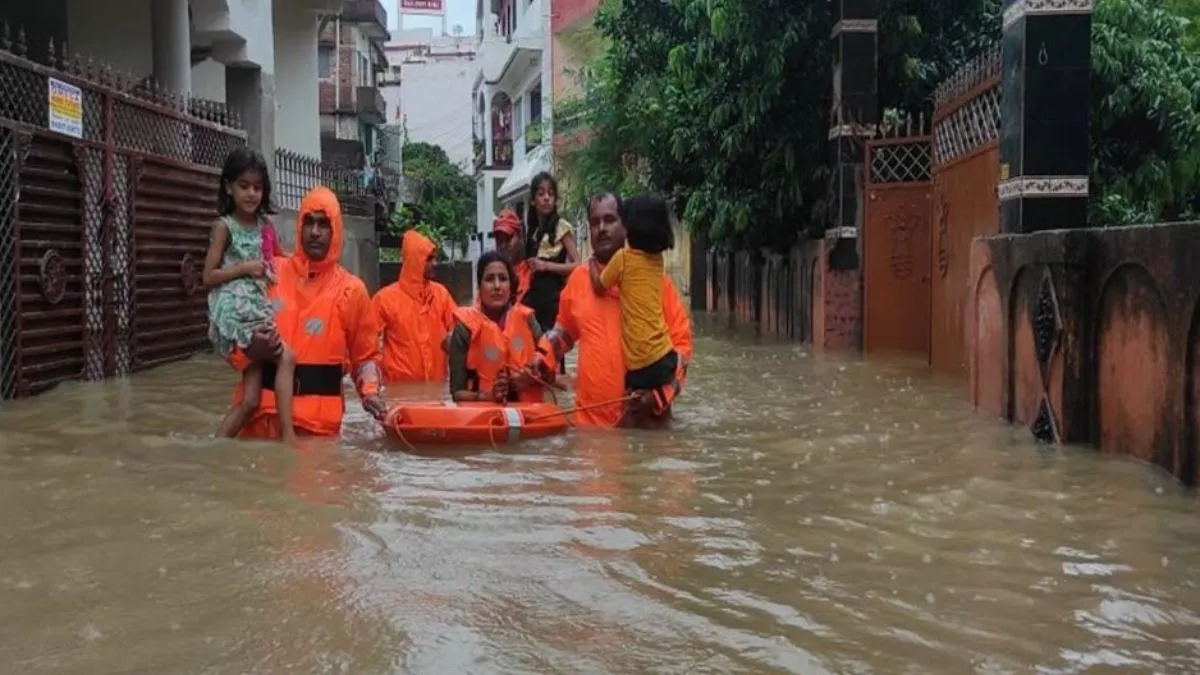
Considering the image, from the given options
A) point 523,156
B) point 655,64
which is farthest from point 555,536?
point 523,156

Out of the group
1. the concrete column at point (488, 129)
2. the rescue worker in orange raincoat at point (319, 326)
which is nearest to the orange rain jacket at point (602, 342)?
the rescue worker in orange raincoat at point (319, 326)

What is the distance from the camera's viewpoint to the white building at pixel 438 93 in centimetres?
6338

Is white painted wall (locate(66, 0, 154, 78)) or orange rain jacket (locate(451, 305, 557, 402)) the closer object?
orange rain jacket (locate(451, 305, 557, 402))

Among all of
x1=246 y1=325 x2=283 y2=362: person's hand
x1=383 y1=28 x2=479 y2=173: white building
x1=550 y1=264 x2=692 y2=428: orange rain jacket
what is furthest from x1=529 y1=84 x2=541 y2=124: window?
x1=246 y1=325 x2=283 y2=362: person's hand

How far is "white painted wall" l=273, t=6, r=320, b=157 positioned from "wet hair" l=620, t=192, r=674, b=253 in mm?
15880

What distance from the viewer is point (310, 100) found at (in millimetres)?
21438

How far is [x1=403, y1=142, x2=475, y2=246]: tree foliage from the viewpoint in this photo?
152 feet

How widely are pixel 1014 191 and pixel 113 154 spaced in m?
6.53

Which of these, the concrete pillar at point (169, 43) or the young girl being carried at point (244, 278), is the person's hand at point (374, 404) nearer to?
the young girl being carried at point (244, 278)

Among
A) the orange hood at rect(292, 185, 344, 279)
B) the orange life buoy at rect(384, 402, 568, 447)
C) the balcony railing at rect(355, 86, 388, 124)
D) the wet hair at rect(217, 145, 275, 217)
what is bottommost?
the orange life buoy at rect(384, 402, 568, 447)

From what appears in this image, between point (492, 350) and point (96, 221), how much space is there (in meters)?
3.92

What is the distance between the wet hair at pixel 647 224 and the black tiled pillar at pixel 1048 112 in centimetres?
280

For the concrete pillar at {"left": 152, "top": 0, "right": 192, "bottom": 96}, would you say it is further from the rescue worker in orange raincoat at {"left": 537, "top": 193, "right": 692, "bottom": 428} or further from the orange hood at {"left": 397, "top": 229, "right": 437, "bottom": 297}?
the rescue worker in orange raincoat at {"left": 537, "top": 193, "right": 692, "bottom": 428}

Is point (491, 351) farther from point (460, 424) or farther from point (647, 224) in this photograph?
point (647, 224)
